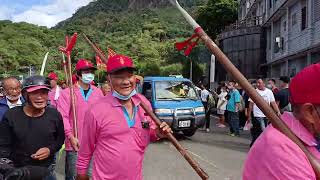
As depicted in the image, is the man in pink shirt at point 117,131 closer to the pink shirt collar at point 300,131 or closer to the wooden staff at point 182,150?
the wooden staff at point 182,150

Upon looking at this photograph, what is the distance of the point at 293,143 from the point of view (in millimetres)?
1699

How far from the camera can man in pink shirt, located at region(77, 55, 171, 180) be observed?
11.3ft

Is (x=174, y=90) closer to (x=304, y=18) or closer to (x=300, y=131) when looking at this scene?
(x=304, y=18)

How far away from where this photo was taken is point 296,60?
22375 millimetres

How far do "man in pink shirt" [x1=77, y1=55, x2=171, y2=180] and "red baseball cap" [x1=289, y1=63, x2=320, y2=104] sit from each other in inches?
71.1

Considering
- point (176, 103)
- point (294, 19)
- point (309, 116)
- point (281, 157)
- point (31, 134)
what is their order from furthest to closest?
1. point (294, 19)
2. point (176, 103)
3. point (31, 134)
4. point (309, 116)
5. point (281, 157)

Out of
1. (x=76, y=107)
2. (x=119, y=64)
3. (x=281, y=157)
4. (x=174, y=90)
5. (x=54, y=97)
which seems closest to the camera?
(x=281, y=157)

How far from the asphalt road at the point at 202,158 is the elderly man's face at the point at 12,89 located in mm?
3108

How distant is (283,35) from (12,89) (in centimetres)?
2226

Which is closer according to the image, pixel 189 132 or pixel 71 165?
pixel 71 165

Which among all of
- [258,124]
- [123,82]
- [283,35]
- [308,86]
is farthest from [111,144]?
[283,35]

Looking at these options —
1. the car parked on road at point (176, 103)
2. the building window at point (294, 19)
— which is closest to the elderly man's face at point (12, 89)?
the car parked on road at point (176, 103)

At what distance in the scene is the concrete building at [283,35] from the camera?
1942cm

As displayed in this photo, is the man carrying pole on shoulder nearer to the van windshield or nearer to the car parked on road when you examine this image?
the car parked on road
